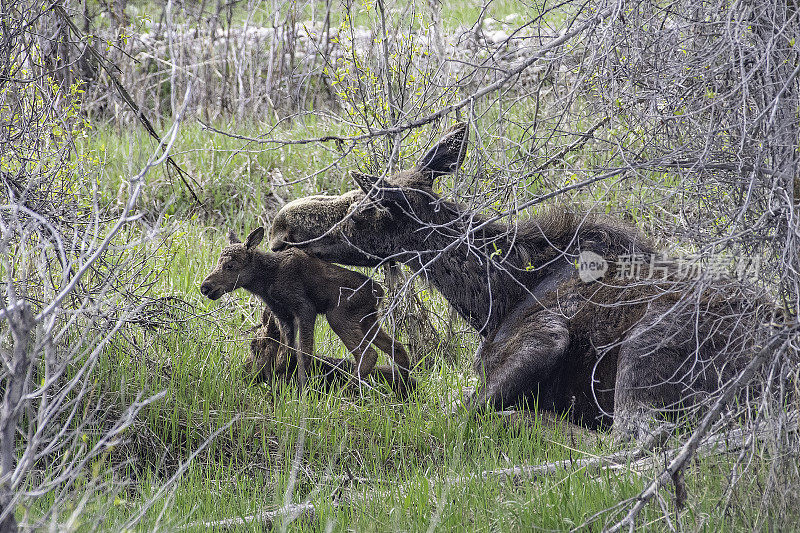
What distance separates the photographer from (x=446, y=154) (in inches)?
224

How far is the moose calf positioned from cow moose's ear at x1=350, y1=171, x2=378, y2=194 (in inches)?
25.3

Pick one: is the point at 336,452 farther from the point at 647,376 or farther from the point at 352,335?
the point at 647,376

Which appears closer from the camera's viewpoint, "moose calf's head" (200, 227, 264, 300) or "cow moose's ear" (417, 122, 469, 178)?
"moose calf's head" (200, 227, 264, 300)

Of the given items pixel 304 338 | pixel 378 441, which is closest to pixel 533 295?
pixel 378 441

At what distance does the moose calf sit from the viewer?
17.8ft

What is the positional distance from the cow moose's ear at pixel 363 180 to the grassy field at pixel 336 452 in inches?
25.2

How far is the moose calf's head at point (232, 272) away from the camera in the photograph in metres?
5.30

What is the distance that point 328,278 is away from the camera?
5613 millimetres

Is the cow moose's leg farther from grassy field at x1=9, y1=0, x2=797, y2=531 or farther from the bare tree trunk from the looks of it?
the bare tree trunk

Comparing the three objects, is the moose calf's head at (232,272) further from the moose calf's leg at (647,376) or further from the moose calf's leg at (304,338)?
the moose calf's leg at (647,376)

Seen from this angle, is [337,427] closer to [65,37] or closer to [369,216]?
[369,216]

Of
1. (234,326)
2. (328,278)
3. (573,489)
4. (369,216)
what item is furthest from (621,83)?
(234,326)

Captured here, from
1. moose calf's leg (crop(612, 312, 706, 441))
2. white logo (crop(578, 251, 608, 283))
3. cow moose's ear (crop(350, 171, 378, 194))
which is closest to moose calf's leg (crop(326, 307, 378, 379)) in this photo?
cow moose's ear (crop(350, 171, 378, 194))

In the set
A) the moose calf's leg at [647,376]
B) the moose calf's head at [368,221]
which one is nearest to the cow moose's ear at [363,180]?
the moose calf's head at [368,221]
